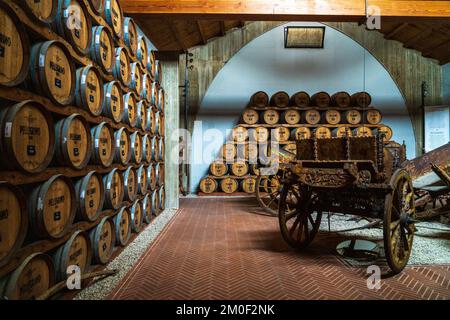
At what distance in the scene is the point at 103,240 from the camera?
4066mm

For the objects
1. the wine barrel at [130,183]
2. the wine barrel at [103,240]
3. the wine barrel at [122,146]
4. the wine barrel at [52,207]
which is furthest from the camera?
the wine barrel at [130,183]

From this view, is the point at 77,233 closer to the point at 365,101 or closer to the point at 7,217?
the point at 7,217

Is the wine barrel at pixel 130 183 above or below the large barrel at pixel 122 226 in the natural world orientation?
above

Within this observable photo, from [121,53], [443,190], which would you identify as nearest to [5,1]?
[121,53]

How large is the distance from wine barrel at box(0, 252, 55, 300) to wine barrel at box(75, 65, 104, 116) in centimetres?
168

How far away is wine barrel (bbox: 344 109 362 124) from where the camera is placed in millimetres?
10688

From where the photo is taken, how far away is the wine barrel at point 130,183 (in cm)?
495

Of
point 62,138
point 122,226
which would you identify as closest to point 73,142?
Answer: point 62,138

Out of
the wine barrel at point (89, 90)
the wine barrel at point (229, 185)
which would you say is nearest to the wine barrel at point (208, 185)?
the wine barrel at point (229, 185)

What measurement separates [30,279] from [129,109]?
317 cm

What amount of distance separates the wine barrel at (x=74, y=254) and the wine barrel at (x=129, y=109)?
2.14 meters

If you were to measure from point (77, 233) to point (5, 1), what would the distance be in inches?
86.0

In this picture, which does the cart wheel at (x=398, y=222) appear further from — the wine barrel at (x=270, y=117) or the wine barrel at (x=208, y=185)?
the wine barrel at (x=208, y=185)

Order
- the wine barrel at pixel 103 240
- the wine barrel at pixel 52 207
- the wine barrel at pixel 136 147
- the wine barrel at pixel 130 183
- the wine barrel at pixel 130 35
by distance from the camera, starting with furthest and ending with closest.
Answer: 1. the wine barrel at pixel 136 147
2. the wine barrel at pixel 130 35
3. the wine barrel at pixel 130 183
4. the wine barrel at pixel 103 240
5. the wine barrel at pixel 52 207
